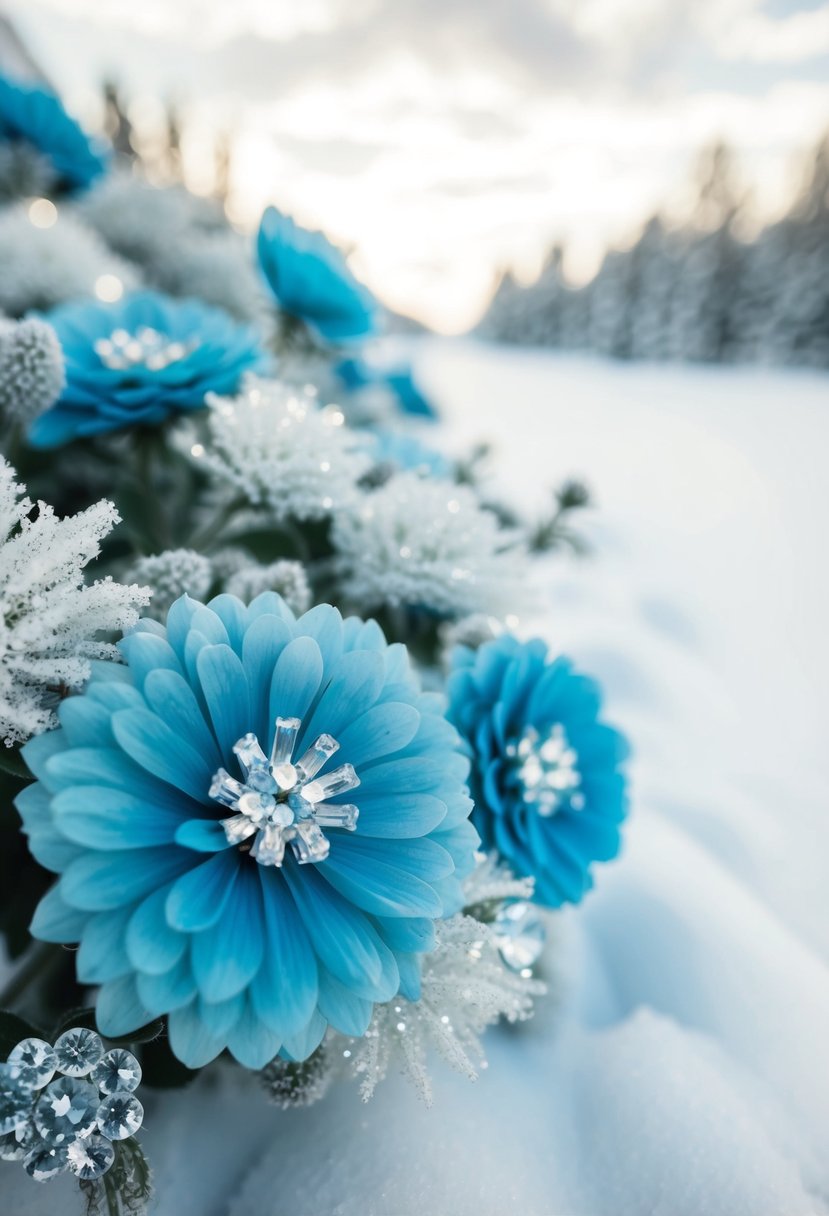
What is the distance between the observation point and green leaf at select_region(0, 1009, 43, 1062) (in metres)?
0.33

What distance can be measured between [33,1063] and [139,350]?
0.47m

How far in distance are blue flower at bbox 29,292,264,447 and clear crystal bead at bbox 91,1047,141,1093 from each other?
359mm

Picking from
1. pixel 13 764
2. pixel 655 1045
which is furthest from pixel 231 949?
pixel 655 1045

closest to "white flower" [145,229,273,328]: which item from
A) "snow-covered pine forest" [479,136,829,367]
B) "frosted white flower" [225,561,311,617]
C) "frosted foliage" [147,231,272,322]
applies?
"frosted foliage" [147,231,272,322]

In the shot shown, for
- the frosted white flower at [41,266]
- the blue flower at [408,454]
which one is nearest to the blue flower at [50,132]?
the frosted white flower at [41,266]

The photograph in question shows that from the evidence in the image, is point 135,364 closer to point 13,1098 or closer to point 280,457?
point 280,457

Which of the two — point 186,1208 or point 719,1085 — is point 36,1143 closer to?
point 186,1208

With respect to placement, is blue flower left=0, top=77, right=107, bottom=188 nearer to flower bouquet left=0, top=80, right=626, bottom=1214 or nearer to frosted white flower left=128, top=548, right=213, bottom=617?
flower bouquet left=0, top=80, right=626, bottom=1214

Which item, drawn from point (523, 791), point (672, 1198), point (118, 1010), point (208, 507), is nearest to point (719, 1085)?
point (672, 1198)

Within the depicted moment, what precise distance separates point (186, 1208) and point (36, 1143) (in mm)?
181

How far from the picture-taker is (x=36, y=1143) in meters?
0.27

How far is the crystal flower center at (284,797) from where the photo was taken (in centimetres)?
29

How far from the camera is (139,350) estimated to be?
1.84ft

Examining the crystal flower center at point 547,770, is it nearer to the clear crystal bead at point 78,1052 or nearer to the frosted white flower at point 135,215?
the clear crystal bead at point 78,1052
